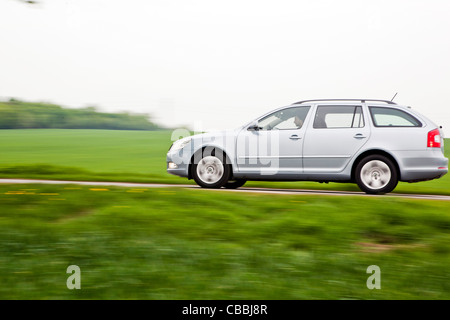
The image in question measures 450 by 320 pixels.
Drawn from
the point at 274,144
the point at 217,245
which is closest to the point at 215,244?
the point at 217,245

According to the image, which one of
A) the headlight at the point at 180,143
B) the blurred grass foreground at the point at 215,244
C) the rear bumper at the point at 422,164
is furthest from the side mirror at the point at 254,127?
the rear bumper at the point at 422,164

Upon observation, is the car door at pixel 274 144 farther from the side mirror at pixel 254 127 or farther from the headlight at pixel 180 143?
the headlight at pixel 180 143

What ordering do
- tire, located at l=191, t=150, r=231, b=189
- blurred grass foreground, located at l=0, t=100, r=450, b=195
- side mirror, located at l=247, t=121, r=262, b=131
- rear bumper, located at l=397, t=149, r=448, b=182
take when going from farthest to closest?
blurred grass foreground, located at l=0, t=100, r=450, b=195, tire, located at l=191, t=150, r=231, b=189, side mirror, located at l=247, t=121, r=262, b=131, rear bumper, located at l=397, t=149, r=448, b=182

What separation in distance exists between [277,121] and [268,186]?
2858 mm

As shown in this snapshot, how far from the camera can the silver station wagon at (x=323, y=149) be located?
34.3ft

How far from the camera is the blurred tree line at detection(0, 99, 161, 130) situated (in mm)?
45562

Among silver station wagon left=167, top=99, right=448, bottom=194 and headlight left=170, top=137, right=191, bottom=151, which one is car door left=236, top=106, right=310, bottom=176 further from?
headlight left=170, top=137, right=191, bottom=151

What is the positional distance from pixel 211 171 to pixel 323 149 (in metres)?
2.27

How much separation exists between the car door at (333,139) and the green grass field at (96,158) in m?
2.28

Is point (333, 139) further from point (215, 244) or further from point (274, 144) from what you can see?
point (215, 244)

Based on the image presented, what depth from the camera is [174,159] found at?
1156cm

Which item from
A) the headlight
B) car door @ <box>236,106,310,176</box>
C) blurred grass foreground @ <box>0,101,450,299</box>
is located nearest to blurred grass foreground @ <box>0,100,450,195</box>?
the headlight
